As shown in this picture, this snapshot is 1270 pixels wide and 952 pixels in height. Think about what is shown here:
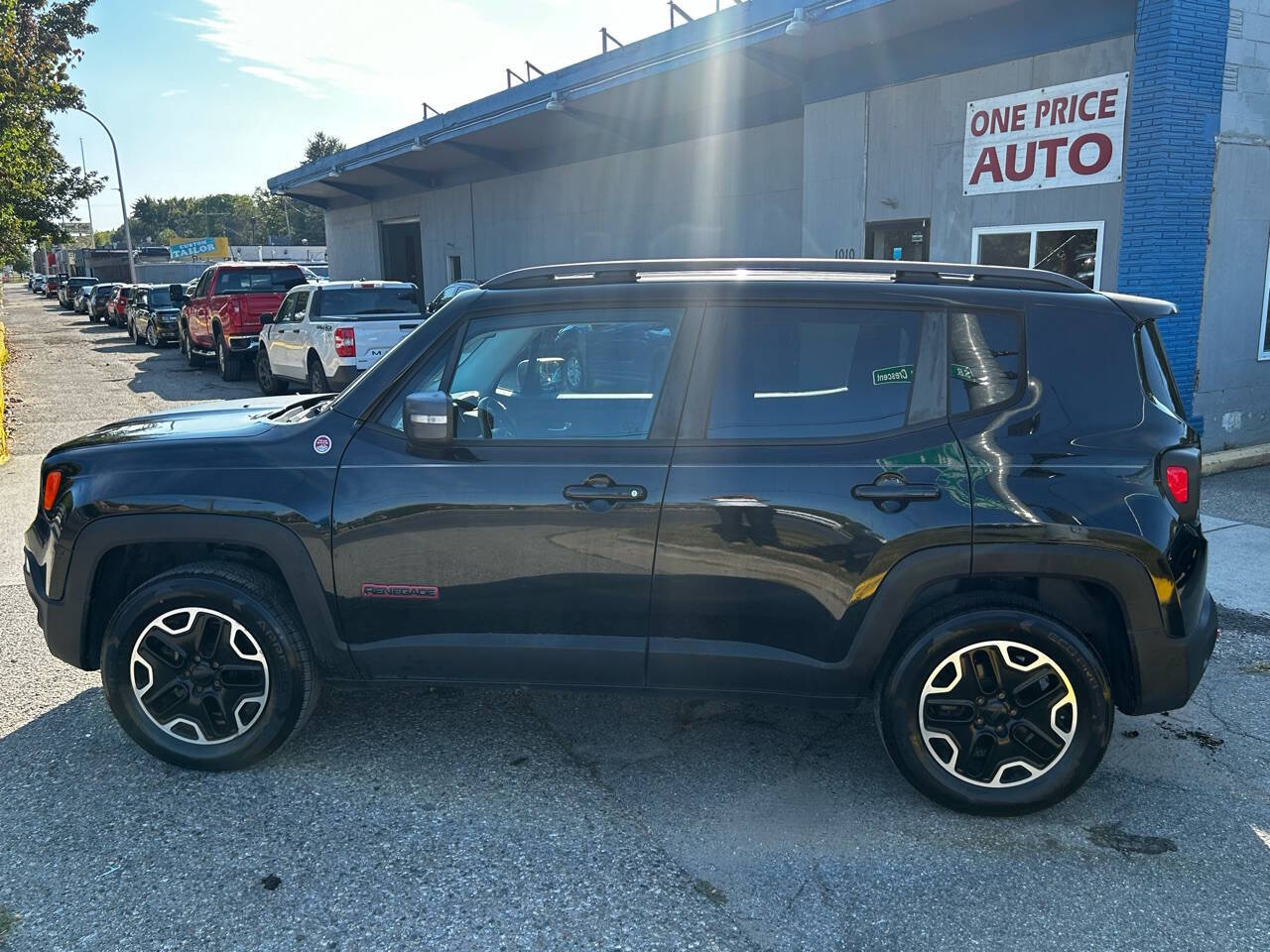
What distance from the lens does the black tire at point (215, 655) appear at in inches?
139

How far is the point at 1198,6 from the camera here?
893 centimetres

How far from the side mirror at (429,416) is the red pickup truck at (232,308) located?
1452 centimetres

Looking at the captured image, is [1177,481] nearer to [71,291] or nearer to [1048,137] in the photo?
[1048,137]

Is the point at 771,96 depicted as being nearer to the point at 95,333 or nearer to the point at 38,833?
the point at 38,833

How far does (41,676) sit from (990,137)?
10.2m

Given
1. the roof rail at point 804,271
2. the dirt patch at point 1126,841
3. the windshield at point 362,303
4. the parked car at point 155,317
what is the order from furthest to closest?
1. the parked car at point 155,317
2. the windshield at point 362,303
3. the roof rail at point 804,271
4. the dirt patch at point 1126,841

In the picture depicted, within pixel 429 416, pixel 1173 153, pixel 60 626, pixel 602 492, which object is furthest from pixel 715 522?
pixel 1173 153

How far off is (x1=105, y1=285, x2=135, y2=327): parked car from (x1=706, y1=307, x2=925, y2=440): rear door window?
109ft

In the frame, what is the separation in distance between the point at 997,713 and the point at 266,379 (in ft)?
47.7

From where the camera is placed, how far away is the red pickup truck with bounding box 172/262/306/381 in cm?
1714

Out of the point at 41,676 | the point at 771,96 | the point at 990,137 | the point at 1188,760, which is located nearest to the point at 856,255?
the point at 990,137

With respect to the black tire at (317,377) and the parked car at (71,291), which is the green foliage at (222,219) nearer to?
the parked car at (71,291)

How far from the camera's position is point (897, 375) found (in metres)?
3.32

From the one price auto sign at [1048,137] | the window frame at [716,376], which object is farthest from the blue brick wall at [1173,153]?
the window frame at [716,376]
